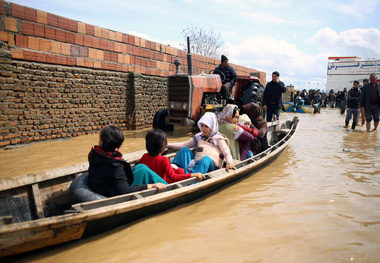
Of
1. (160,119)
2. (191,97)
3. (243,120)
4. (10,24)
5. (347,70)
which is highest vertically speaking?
(347,70)

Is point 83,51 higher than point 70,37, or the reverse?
point 70,37

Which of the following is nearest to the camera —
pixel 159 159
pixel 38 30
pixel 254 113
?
pixel 159 159

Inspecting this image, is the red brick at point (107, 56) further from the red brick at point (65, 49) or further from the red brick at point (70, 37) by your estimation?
the red brick at point (65, 49)

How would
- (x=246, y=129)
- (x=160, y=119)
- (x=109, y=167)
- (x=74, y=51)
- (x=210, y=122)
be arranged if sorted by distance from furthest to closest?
(x=160, y=119) < (x=74, y=51) < (x=246, y=129) < (x=210, y=122) < (x=109, y=167)

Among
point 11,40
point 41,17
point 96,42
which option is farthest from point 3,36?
point 96,42

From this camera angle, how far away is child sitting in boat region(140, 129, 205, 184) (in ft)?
10.7

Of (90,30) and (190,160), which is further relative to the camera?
(90,30)

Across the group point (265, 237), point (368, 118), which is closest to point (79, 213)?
point (265, 237)

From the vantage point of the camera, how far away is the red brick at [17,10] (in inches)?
236

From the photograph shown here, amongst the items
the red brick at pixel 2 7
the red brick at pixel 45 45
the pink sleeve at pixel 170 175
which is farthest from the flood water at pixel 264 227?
the red brick at pixel 2 7

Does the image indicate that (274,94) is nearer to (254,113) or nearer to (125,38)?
(254,113)

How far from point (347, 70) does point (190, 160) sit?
1992 inches

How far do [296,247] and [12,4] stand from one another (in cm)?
673

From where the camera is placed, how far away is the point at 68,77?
7371 millimetres
